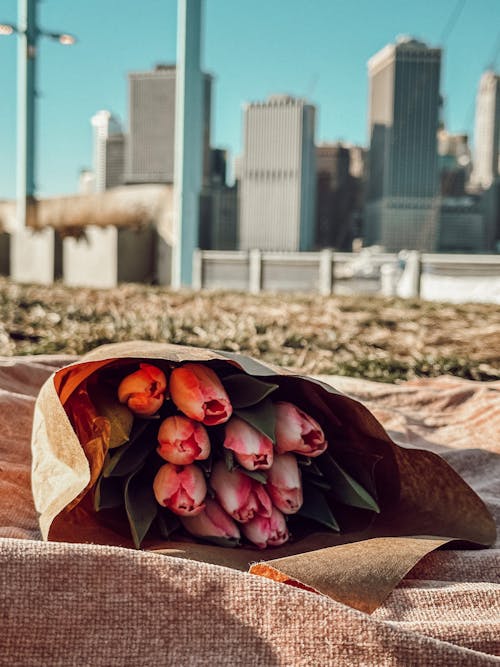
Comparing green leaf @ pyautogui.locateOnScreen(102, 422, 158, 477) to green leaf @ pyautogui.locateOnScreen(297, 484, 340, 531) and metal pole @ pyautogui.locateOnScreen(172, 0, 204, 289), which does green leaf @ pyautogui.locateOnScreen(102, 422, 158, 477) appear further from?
metal pole @ pyautogui.locateOnScreen(172, 0, 204, 289)

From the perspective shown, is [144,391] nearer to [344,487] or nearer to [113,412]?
[113,412]

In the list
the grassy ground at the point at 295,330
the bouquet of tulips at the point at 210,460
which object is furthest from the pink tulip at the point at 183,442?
the grassy ground at the point at 295,330

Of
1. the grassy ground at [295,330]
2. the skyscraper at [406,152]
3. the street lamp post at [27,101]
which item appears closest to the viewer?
the grassy ground at [295,330]

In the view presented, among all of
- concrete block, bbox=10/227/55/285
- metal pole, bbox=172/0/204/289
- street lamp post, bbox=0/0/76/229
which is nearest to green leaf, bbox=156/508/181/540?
metal pole, bbox=172/0/204/289

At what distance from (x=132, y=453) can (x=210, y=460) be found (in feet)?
0.37

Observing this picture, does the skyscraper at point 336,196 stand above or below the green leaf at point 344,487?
above

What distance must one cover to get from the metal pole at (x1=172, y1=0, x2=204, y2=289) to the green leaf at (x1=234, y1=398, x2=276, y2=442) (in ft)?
34.3

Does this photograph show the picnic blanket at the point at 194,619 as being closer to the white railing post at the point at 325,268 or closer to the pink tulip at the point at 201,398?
the pink tulip at the point at 201,398

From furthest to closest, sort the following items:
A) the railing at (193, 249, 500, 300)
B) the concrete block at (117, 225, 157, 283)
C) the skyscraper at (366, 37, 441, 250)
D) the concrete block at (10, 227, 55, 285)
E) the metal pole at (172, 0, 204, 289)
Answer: the skyscraper at (366, 37, 441, 250) < the concrete block at (10, 227, 55, 285) < the concrete block at (117, 225, 157, 283) < the railing at (193, 249, 500, 300) < the metal pole at (172, 0, 204, 289)

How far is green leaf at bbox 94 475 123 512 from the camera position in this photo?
107 centimetres

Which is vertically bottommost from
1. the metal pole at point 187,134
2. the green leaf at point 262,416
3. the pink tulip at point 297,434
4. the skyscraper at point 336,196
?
the pink tulip at point 297,434

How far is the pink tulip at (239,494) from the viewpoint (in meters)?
1.05

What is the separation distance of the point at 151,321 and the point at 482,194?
90.9 m

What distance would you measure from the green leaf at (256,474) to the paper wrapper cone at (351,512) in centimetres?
10
